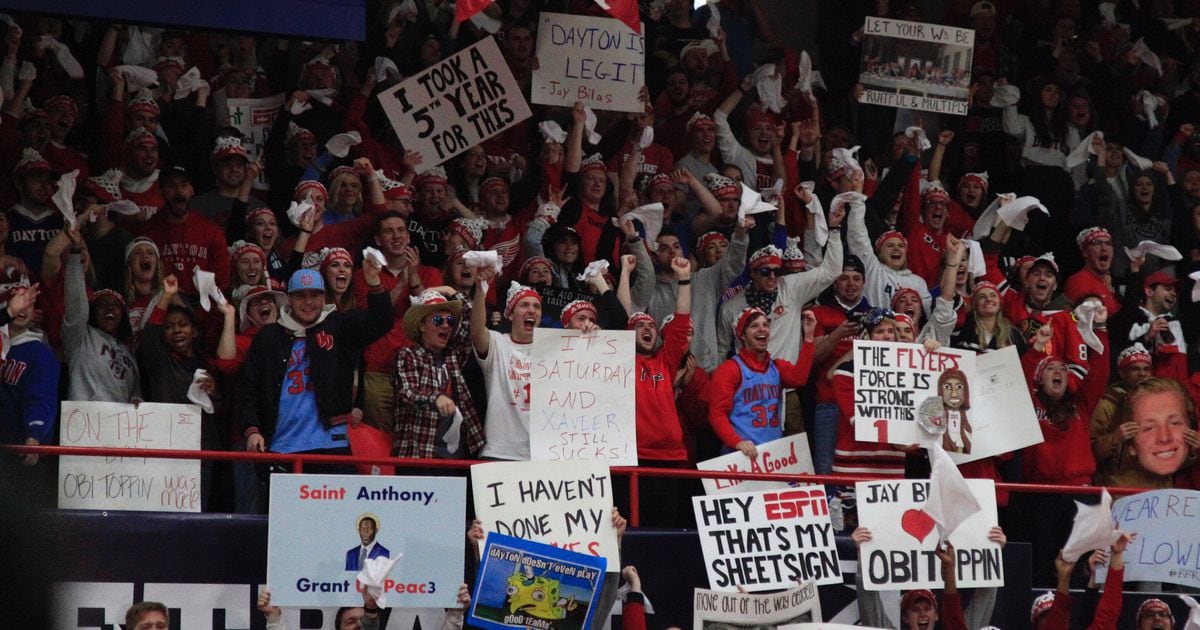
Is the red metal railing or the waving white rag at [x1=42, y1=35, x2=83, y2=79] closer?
the red metal railing

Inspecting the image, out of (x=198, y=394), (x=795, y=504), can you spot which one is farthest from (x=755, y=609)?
(x=198, y=394)

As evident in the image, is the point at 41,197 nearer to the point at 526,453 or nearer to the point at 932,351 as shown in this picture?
the point at 526,453

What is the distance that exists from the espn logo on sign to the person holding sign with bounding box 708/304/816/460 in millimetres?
343

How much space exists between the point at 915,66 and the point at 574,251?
13.9 feet

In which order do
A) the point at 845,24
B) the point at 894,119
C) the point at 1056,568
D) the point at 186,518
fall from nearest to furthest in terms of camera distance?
the point at 186,518 → the point at 1056,568 → the point at 894,119 → the point at 845,24

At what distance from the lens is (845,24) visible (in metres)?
16.2

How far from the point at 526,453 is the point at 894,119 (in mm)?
6197

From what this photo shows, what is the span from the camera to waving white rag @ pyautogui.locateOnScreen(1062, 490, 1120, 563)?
9695mm

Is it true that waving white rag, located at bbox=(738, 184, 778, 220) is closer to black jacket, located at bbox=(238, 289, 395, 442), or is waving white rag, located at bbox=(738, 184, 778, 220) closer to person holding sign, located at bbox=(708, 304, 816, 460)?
person holding sign, located at bbox=(708, 304, 816, 460)

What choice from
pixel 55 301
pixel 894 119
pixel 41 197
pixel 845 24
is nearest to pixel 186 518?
pixel 55 301

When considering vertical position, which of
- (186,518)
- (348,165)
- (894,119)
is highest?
(894,119)

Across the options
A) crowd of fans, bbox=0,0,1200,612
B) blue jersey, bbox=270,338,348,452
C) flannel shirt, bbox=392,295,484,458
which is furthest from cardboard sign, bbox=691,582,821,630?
blue jersey, bbox=270,338,348,452

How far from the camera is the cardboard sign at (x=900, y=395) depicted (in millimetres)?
10125

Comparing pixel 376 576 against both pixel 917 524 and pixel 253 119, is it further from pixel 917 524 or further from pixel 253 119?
pixel 253 119
